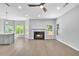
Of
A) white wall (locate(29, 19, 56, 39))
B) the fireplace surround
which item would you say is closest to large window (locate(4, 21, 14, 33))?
white wall (locate(29, 19, 56, 39))

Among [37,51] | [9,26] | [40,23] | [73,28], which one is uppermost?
[40,23]

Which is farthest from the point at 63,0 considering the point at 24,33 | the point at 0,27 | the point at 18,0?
the point at 24,33

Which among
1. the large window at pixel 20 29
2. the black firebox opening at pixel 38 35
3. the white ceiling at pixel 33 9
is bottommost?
the black firebox opening at pixel 38 35

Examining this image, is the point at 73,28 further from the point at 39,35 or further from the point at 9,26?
the point at 9,26

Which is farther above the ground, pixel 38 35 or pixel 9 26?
pixel 9 26

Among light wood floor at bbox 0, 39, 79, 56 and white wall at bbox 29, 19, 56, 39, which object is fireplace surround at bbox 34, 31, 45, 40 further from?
light wood floor at bbox 0, 39, 79, 56

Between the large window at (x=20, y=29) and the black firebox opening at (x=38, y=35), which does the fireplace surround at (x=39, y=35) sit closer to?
the black firebox opening at (x=38, y=35)

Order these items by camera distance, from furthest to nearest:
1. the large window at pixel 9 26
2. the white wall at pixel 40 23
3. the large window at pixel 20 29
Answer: the large window at pixel 20 29 < the large window at pixel 9 26 < the white wall at pixel 40 23

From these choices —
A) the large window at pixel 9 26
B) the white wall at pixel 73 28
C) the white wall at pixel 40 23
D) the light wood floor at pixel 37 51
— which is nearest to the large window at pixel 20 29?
the large window at pixel 9 26

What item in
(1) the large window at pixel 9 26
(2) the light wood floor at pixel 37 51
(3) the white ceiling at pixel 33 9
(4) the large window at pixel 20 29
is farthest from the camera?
(4) the large window at pixel 20 29

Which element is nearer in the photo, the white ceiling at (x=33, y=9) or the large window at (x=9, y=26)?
the white ceiling at (x=33, y=9)

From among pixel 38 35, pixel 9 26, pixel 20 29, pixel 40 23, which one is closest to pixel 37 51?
pixel 38 35

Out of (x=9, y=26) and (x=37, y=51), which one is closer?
(x=37, y=51)

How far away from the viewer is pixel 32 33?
13.6 m
